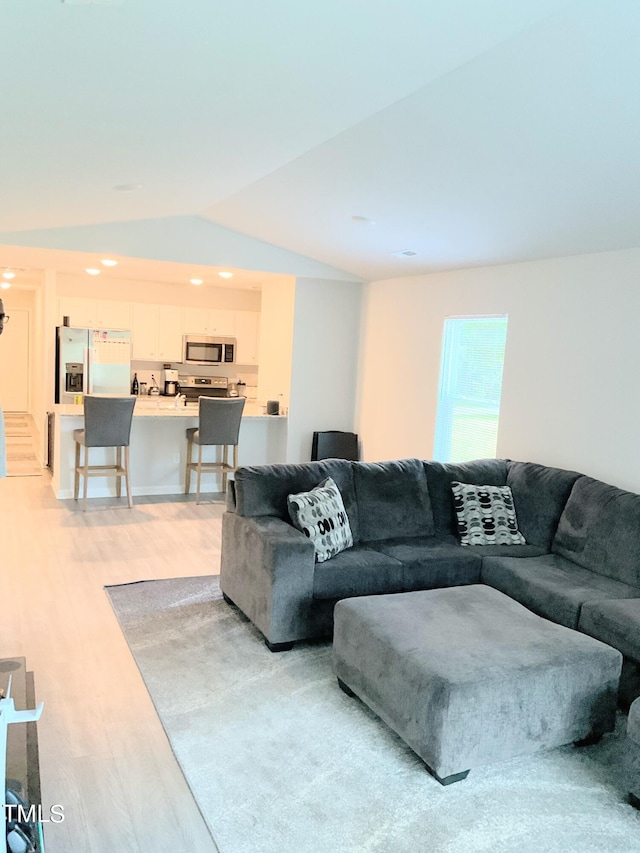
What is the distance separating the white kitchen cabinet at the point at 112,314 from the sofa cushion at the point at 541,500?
550 cm

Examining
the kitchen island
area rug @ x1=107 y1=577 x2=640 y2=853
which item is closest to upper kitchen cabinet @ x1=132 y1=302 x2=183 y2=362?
the kitchen island

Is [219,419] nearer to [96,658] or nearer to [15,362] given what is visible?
[96,658]

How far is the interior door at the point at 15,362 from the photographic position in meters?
11.8

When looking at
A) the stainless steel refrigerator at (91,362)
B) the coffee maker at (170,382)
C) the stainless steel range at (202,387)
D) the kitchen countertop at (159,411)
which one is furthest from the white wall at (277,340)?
the stainless steel refrigerator at (91,362)

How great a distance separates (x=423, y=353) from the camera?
6.23 m

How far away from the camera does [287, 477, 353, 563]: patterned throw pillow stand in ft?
12.2

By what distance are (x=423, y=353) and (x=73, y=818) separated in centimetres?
477

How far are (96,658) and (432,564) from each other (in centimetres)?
185

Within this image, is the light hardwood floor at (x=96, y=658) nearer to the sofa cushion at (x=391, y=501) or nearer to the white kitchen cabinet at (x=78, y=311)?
the sofa cushion at (x=391, y=501)

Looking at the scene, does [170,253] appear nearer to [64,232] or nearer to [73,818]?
[64,232]

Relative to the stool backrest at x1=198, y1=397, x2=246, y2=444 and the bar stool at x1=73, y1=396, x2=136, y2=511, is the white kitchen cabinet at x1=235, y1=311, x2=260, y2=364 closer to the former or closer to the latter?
the stool backrest at x1=198, y1=397, x2=246, y2=444

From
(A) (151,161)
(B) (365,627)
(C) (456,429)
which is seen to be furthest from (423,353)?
(B) (365,627)

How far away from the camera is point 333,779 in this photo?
255 cm

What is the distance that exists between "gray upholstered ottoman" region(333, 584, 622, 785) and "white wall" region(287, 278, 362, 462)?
417 centimetres
